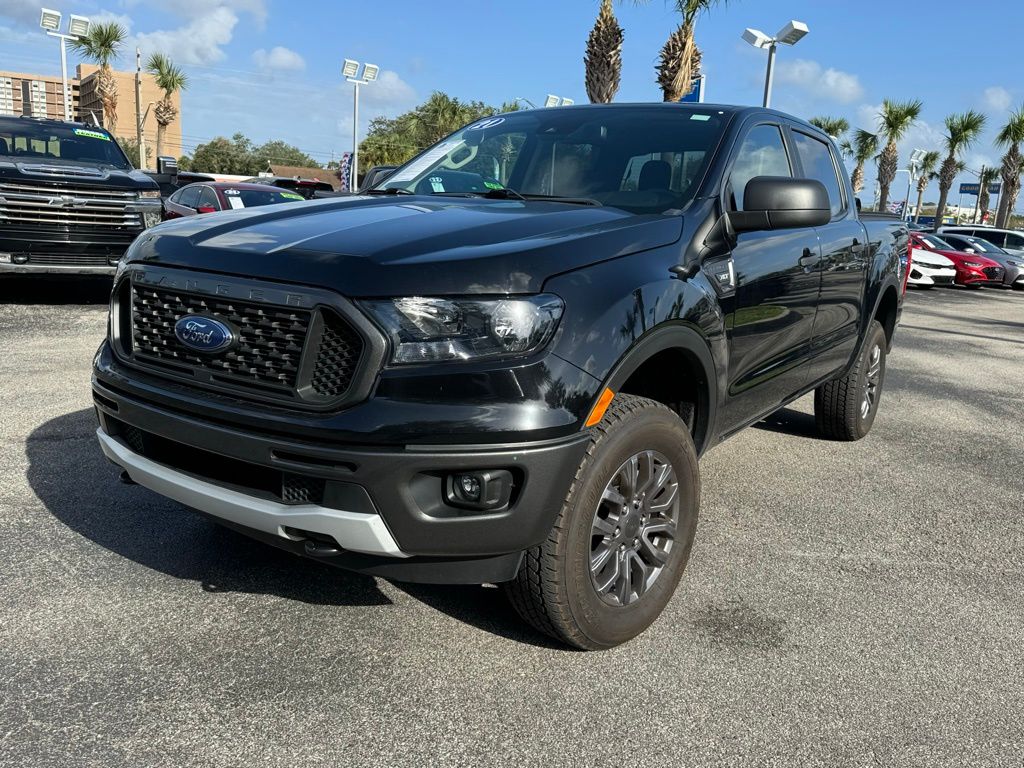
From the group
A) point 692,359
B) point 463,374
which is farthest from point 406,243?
point 692,359

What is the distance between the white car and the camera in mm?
21734

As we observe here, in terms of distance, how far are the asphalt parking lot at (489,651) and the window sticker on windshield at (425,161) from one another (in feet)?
6.00

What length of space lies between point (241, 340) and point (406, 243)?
54 centimetres

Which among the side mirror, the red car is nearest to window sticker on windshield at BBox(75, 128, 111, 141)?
the side mirror

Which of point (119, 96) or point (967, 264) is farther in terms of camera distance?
point (119, 96)

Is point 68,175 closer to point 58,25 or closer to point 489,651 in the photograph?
point 489,651

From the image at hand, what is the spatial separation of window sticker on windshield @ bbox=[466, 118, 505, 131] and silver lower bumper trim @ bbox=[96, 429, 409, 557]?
242cm

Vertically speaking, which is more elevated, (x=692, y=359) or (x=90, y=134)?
(x=90, y=134)

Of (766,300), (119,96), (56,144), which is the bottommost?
(766,300)

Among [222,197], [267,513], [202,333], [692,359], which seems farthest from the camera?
[222,197]

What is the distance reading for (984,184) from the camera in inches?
2677

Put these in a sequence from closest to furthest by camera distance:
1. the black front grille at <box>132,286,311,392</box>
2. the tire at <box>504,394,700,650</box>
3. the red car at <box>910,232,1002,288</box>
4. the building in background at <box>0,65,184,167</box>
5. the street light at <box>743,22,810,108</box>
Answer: the black front grille at <box>132,286,311,392</box>
the tire at <box>504,394,700,650</box>
the street light at <box>743,22,810,108</box>
the red car at <box>910,232,1002,288</box>
the building in background at <box>0,65,184,167</box>

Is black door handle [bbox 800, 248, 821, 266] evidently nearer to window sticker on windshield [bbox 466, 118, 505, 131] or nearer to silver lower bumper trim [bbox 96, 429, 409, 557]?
window sticker on windshield [bbox 466, 118, 505, 131]

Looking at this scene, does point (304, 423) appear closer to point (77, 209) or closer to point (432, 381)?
point (432, 381)
